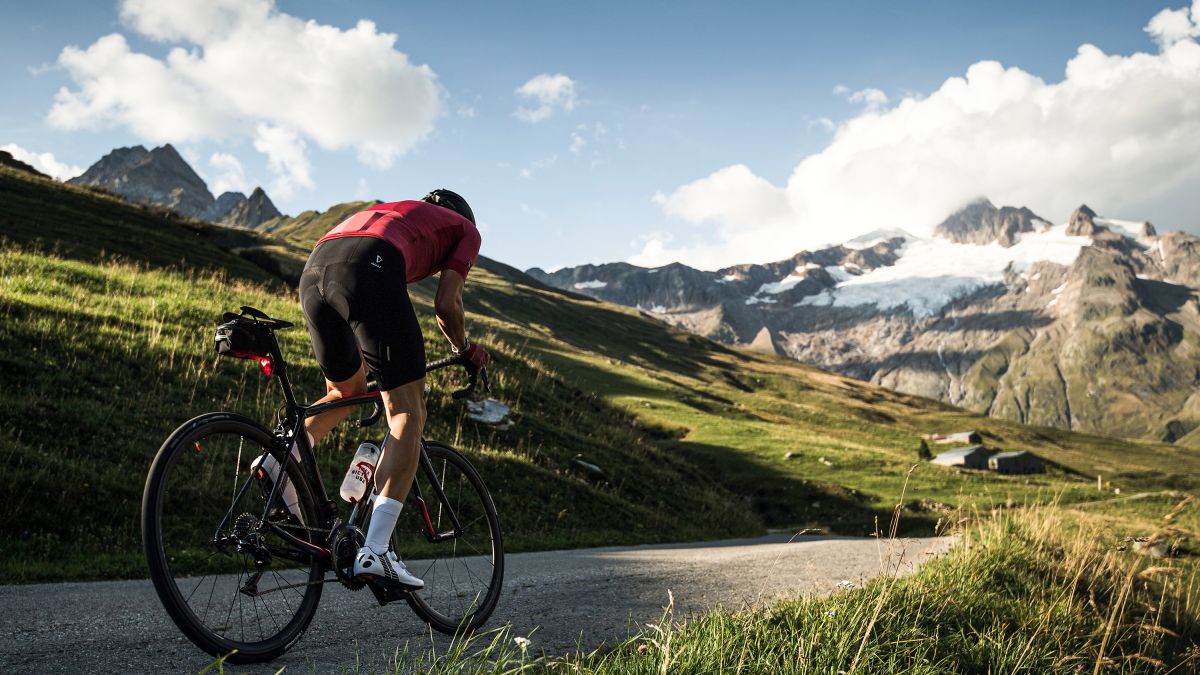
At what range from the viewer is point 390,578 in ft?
15.5

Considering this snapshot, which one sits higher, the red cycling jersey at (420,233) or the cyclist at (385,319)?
the red cycling jersey at (420,233)

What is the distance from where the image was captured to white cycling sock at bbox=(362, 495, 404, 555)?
4797 millimetres

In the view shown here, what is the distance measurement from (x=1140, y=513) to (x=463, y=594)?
31933mm

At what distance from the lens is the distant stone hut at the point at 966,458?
1961 inches

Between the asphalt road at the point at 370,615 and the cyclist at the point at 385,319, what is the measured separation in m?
0.70

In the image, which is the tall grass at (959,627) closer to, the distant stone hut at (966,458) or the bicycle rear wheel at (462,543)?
the bicycle rear wheel at (462,543)

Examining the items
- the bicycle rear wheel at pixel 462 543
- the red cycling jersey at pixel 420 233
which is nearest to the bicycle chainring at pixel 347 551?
the bicycle rear wheel at pixel 462 543

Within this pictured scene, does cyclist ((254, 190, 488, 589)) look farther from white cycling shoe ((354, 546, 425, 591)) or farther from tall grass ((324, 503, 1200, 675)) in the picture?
tall grass ((324, 503, 1200, 675))

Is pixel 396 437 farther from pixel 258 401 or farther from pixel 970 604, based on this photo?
pixel 258 401

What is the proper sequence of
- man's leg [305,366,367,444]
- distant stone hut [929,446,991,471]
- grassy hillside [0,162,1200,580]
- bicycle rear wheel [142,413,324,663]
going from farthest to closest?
distant stone hut [929,446,991,471]
grassy hillside [0,162,1200,580]
man's leg [305,366,367,444]
bicycle rear wheel [142,413,324,663]

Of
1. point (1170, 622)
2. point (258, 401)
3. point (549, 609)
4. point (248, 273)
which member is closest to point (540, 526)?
point (258, 401)

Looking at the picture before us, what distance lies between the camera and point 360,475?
5238 millimetres

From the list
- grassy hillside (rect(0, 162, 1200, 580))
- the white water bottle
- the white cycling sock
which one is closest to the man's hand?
the white water bottle

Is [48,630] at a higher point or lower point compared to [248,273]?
lower
